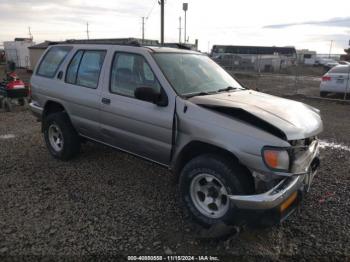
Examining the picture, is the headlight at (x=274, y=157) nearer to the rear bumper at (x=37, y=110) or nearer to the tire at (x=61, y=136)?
the tire at (x=61, y=136)

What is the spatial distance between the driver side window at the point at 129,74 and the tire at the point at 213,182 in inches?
42.8

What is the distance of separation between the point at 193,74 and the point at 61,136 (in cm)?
246

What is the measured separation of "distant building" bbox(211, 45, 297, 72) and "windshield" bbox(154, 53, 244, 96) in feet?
84.1

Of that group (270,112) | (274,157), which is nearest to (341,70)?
(270,112)

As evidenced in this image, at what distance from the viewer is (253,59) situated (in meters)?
37.2

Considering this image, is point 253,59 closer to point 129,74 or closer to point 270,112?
point 129,74

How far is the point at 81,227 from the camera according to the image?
3.58 m

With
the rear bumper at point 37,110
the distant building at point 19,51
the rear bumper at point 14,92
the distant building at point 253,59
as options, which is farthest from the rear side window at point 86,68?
the distant building at point 19,51

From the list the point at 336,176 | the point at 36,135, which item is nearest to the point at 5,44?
the point at 36,135

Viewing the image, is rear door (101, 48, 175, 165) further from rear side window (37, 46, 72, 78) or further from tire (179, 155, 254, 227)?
rear side window (37, 46, 72, 78)

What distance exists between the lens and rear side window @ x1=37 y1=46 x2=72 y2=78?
5.34m

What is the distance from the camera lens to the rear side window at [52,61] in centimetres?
534

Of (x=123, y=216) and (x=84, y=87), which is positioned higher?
(x=84, y=87)

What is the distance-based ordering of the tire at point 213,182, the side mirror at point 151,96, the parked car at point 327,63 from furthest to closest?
the parked car at point 327,63 → the side mirror at point 151,96 → the tire at point 213,182
